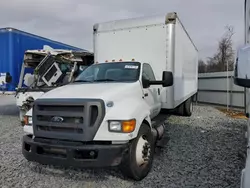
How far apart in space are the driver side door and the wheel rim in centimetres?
106

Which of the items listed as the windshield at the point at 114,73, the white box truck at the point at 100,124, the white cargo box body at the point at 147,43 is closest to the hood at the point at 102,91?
the white box truck at the point at 100,124

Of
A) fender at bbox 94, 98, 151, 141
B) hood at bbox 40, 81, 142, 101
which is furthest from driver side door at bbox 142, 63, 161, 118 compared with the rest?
fender at bbox 94, 98, 151, 141

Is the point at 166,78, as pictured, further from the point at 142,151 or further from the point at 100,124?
the point at 100,124

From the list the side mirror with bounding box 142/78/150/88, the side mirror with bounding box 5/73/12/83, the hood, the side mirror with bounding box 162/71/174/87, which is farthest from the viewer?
the side mirror with bounding box 5/73/12/83

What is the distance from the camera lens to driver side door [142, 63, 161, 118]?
16.2ft

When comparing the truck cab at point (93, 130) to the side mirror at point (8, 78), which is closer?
the truck cab at point (93, 130)

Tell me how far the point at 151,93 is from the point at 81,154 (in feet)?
7.56

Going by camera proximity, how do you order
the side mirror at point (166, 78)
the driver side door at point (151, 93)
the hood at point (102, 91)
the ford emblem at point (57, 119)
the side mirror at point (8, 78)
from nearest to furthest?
1. the ford emblem at point (57, 119)
2. the hood at point (102, 91)
3. the side mirror at point (166, 78)
4. the driver side door at point (151, 93)
5. the side mirror at point (8, 78)

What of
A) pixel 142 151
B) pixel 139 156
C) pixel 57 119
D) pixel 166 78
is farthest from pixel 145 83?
pixel 57 119

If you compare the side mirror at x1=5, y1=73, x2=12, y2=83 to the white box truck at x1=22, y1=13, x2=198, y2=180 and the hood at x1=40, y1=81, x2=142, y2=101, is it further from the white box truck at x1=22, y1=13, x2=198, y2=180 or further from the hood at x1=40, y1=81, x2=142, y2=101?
the hood at x1=40, y1=81, x2=142, y2=101

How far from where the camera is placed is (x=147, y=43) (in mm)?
6031

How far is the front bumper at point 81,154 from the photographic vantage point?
332cm

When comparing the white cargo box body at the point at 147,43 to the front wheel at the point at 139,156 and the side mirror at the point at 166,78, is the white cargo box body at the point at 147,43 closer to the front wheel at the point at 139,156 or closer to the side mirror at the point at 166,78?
the side mirror at the point at 166,78

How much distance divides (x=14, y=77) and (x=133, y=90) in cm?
623
